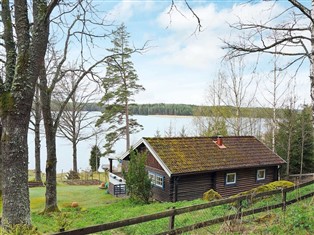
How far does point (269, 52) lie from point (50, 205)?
11.5 metres

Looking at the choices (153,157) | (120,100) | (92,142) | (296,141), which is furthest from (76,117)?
(296,141)

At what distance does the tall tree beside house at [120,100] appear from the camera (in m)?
30.1

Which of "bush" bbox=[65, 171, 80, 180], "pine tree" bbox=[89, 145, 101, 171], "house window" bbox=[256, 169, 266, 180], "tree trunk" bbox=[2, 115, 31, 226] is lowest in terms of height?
"bush" bbox=[65, 171, 80, 180]

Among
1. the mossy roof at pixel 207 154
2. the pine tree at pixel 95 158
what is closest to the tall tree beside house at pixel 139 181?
the mossy roof at pixel 207 154

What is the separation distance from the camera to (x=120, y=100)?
30891mm

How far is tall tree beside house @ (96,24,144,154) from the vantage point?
98.7ft

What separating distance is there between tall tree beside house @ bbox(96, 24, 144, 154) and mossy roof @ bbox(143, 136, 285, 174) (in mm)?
11877

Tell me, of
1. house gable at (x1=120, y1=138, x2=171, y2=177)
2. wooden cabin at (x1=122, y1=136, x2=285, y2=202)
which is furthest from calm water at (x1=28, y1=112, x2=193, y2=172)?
wooden cabin at (x1=122, y1=136, x2=285, y2=202)

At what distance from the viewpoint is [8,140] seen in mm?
5082

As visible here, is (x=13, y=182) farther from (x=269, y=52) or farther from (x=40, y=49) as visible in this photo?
(x=269, y=52)

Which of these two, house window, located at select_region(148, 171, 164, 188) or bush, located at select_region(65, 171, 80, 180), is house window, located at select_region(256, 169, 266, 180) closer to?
house window, located at select_region(148, 171, 164, 188)

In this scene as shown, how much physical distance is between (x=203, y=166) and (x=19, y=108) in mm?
13416

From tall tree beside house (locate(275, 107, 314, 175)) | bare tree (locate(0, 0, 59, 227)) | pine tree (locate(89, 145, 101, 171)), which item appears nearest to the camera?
bare tree (locate(0, 0, 59, 227))

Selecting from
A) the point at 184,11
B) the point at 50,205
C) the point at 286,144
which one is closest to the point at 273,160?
the point at 286,144
